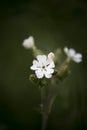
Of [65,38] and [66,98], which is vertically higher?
[65,38]

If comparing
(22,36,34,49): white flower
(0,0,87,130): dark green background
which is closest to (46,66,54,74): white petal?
(22,36,34,49): white flower

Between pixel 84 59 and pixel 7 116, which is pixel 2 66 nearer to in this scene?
pixel 7 116

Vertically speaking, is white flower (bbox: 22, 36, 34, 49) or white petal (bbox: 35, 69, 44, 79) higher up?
white flower (bbox: 22, 36, 34, 49)

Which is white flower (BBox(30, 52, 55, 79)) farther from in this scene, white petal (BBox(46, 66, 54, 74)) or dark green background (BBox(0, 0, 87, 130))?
dark green background (BBox(0, 0, 87, 130))

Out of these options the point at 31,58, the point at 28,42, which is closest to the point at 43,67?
the point at 28,42

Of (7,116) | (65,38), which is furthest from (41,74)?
(65,38)

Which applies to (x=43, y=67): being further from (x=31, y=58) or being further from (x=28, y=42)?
(x=31, y=58)

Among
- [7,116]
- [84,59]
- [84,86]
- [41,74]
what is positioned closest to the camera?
[41,74]
